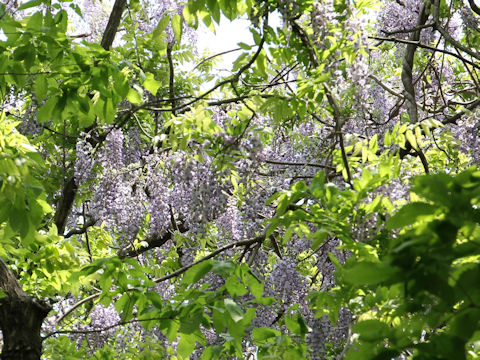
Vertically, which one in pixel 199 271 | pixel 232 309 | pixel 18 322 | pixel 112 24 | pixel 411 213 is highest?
pixel 112 24

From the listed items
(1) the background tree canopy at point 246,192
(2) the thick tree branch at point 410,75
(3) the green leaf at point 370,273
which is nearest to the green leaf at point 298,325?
(1) the background tree canopy at point 246,192

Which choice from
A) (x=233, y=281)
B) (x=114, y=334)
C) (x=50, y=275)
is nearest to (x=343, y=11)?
(x=233, y=281)

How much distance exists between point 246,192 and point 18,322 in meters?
1.78

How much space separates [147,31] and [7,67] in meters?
3.87

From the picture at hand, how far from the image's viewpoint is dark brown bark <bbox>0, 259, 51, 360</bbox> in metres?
3.89

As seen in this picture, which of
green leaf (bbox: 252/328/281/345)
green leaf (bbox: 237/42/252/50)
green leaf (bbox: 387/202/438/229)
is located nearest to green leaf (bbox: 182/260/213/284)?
green leaf (bbox: 252/328/281/345)

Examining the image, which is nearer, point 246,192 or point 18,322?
point 18,322

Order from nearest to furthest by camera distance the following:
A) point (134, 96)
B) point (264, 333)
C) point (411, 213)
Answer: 1. point (411, 213)
2. point (264, 333)
3. point (134, 96)

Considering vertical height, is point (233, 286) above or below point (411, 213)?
above

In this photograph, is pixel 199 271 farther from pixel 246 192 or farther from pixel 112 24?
pixel 112 24

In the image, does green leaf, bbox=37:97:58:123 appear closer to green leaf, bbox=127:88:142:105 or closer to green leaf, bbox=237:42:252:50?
green leaf, bbox=127:88:142:105

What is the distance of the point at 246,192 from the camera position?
181 inches

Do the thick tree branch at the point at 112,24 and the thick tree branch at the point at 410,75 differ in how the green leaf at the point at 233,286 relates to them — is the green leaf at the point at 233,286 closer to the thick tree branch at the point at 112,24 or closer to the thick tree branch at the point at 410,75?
the thick tree branch at the point at 410,75

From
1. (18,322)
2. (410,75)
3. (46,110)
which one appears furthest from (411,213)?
(410,75)
